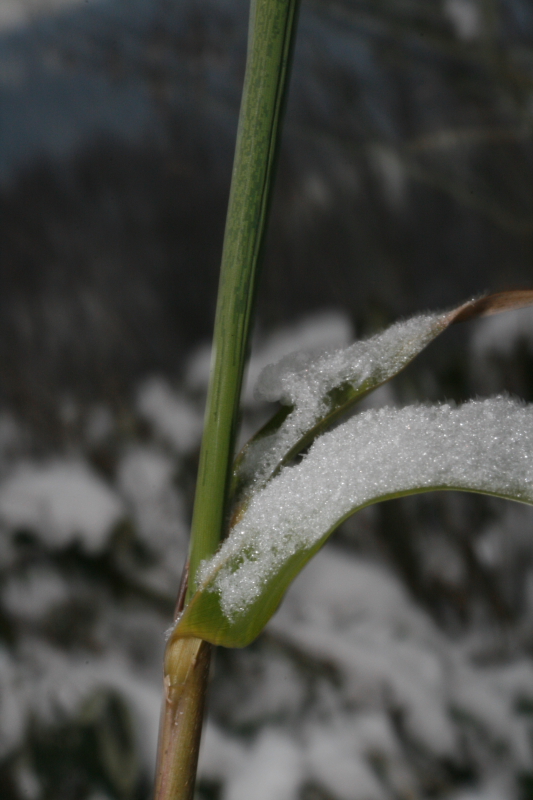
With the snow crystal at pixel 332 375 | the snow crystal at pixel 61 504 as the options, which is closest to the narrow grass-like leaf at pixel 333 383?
the snow crystal at pixel 332 375

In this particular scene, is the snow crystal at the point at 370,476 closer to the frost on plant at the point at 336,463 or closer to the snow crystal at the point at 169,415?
the frost on plant at the point at 336,463

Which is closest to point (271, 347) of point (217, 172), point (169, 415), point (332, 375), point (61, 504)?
point (169, 415)

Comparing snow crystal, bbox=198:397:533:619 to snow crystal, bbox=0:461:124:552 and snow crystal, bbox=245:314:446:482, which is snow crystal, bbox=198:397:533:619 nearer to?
snow crystal, bbox=245:314:446:482

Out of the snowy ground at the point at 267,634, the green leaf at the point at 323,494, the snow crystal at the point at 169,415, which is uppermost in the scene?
the green leaf at the point at 323,494

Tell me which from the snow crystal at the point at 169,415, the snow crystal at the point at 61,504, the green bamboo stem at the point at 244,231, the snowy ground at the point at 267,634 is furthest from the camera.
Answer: the snow crystal at the point at 169,415

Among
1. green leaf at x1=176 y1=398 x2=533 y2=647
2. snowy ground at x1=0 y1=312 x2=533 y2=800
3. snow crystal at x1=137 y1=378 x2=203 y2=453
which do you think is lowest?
snowy ground at x1=0 y1=312 x2=533 y2=800

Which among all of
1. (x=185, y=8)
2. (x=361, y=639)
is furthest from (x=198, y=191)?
(x=361, y=639)

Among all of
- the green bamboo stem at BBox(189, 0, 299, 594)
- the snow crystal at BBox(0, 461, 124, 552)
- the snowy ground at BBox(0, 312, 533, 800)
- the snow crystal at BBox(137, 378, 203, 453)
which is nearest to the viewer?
the green bamboo stem at BBox(189, 0, 299, 594)

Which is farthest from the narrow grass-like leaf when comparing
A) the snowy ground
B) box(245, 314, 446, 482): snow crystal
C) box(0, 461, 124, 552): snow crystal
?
box(0, 461, 124, 552): snow crystal
